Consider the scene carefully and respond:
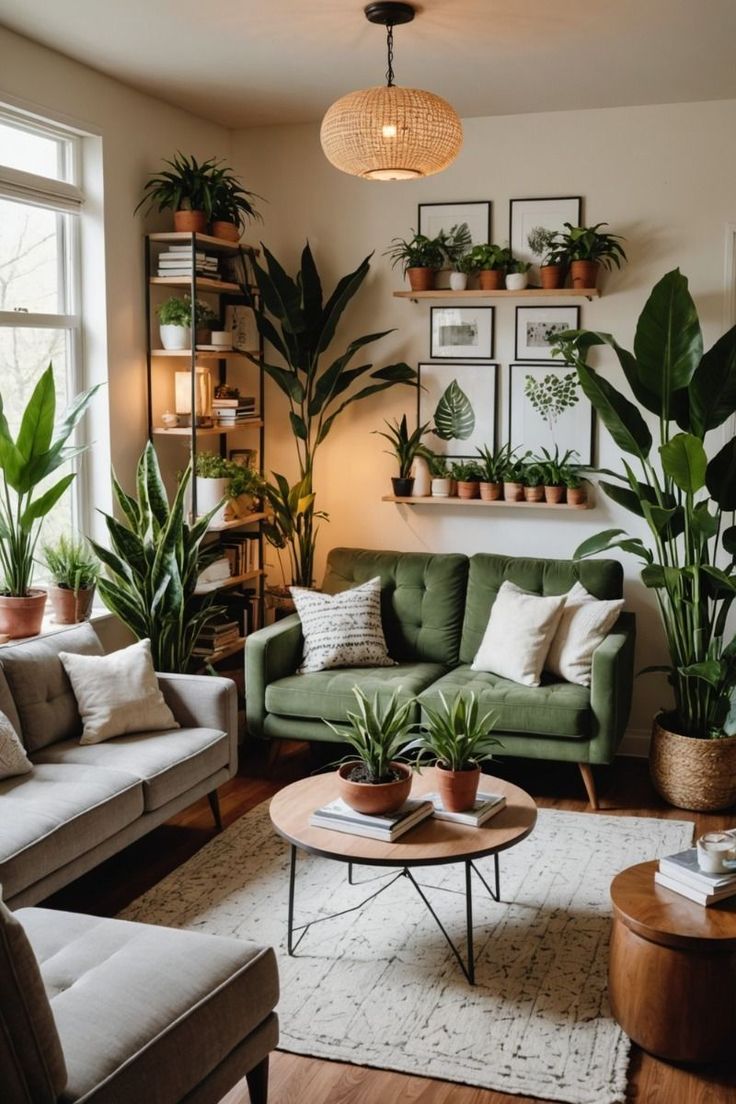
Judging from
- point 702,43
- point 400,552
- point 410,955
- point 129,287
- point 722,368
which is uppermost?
point 702,43

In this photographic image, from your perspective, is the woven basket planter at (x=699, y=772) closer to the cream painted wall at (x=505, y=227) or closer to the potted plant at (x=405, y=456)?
the cream painted wall at (x=505, y=227)

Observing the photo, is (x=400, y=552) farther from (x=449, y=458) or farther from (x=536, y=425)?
(x=536, y=425)

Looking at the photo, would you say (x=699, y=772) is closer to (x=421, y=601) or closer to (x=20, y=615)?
(x=421, y=601)

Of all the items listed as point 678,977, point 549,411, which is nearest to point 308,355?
point 549,411

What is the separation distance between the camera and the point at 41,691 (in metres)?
3.86

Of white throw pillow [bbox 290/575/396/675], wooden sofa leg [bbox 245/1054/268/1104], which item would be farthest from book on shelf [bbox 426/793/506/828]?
white throw pillow [bbox 290/575/396/675]

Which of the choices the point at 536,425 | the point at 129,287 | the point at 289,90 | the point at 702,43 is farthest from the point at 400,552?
the point at 702,43

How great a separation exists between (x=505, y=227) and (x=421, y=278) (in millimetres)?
452

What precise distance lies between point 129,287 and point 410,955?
3.00 m

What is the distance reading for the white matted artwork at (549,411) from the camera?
17.1ft

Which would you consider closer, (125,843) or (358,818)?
(358,818)

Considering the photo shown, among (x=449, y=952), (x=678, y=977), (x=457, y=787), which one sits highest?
(x=457, y=787)

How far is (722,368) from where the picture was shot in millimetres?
4340

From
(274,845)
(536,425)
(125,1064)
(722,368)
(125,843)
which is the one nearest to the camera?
(125,1064)
